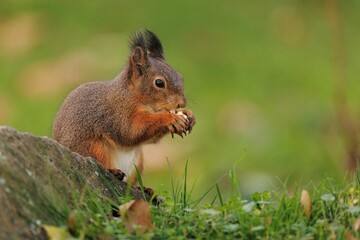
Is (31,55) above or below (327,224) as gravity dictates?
above

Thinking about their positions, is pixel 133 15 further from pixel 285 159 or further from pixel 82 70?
pixel 285 159

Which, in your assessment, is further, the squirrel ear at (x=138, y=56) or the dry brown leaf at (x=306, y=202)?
the squirrel ear at (x=138, y=56)

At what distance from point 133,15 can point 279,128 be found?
2520 millimetres

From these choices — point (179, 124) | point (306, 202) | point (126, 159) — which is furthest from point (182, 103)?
point (306, 202)

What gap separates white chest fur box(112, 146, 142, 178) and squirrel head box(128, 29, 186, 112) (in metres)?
0.27

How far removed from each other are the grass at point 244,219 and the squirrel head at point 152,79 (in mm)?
1298

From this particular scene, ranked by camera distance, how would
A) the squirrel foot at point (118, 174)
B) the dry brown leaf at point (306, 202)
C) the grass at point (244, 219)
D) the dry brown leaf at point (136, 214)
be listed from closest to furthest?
the grass at point (244, 219), the dry brown leaf at point (136, 214), the dry brown leaf at point (306, 202), the squirrel foot at point (118, 174)

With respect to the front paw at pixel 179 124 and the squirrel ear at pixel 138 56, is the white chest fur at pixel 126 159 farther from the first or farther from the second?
the squirrel ear at pixel 138 56

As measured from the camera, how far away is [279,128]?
991 cm

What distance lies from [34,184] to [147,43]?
212cm

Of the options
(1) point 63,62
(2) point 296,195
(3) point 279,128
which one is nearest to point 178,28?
(1) point 63,62

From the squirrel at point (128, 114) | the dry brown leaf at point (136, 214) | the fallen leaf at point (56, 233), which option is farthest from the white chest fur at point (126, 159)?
the fallen leaf at point (56, 233)

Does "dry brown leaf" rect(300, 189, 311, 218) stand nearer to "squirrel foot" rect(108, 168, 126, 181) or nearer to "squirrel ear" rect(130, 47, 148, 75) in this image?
"squirrel foot" rect(108, 168, 126, 181)

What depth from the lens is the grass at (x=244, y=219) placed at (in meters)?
3.77
